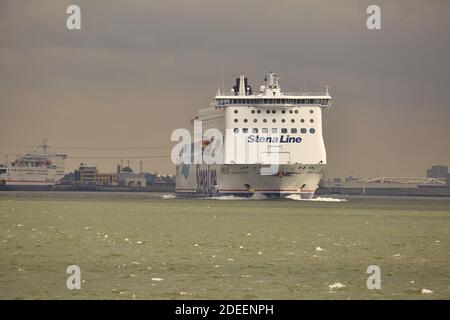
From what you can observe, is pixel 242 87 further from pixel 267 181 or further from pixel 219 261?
pixel 219 261

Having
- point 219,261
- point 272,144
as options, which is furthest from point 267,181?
point 219,261

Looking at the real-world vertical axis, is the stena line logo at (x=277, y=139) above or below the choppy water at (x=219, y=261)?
above

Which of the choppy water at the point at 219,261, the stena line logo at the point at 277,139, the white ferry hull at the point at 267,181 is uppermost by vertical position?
the stena line logo at the point at 277,139

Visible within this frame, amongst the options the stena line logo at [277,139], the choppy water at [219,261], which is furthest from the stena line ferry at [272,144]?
the choppy water at [219,261]

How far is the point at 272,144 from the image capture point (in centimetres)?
11119

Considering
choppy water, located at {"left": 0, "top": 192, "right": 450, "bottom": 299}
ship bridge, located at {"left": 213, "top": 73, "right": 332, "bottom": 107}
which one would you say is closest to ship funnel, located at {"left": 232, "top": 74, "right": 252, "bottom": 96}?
ship bridge, located at {"left": 213, "top": 73, "right": 332, "bottom": 107}

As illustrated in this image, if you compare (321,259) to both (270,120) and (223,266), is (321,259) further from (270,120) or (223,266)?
(270,120)

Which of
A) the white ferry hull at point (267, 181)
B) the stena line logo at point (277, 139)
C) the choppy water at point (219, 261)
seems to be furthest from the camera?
the stena line logo at point (277, 139)

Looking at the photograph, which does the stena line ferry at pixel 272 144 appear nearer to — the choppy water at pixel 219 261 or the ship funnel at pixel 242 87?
the ship funnel at pixel 242 87

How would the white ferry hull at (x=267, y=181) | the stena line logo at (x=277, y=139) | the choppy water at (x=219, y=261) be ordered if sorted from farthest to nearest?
the stena line logo at (x=277, y=139) < the white ferry hull at (x=267, y=181) < the choppy water at (x=219, y=261)

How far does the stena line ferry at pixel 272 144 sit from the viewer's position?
4318 inches
